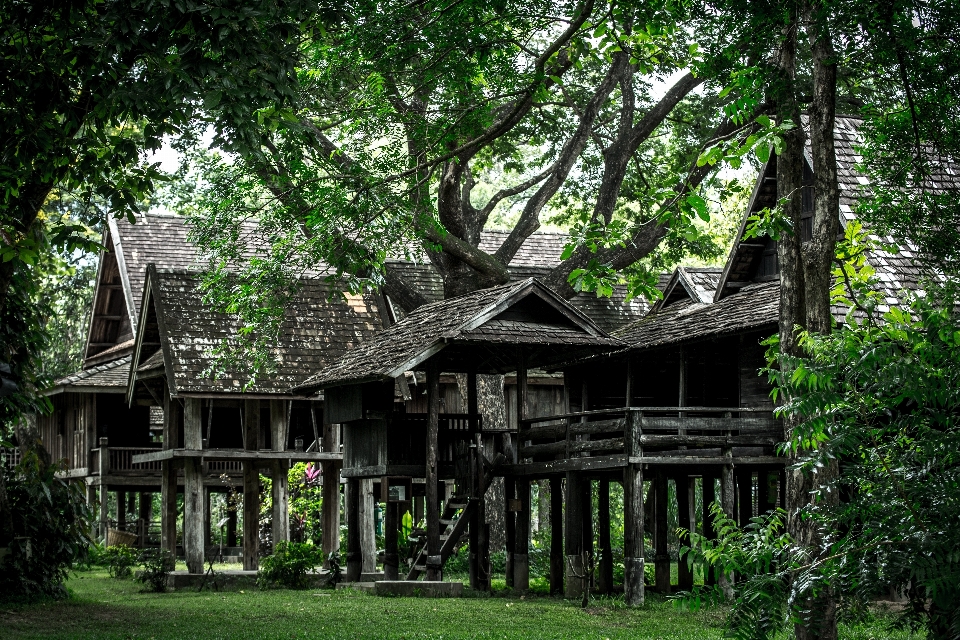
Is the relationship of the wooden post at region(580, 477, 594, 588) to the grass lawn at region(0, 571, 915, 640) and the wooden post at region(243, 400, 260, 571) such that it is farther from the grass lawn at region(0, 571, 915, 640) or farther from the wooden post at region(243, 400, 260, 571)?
the wooden post at region(243, 400, 260, 571)

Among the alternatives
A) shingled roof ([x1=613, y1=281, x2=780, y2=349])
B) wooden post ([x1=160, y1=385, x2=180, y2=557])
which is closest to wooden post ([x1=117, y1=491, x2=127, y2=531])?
wooden post ([x1=160, y1=385, x2=180, y2=557])

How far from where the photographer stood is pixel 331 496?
27047mm

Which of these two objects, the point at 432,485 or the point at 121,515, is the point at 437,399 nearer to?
A: the point at 432,485

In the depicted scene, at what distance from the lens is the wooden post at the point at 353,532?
24.0m

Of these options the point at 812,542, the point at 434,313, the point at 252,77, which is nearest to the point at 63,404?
the point at 434,313

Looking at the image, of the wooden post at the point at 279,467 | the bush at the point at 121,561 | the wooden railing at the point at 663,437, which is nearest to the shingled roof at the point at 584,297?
the wooden post at the point at 279,467

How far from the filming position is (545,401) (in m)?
33.8

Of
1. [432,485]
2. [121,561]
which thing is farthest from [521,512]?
[121,561]

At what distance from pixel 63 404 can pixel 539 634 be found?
76.9ft

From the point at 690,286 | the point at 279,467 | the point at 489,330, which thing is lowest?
the point at 279,467

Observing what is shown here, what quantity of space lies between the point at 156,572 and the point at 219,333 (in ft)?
16.9

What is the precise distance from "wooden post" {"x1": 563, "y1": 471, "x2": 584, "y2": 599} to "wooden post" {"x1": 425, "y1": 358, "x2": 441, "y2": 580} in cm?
221

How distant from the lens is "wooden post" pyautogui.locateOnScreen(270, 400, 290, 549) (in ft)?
84.0

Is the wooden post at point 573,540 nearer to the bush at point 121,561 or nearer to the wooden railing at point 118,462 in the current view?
the bush at point 121,561
